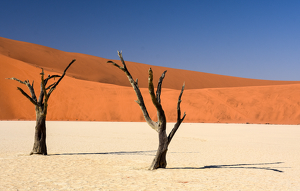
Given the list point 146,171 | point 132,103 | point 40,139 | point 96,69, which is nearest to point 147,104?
point 132,103

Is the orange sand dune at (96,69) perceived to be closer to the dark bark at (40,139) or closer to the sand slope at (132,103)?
the sand slope at (132,103)

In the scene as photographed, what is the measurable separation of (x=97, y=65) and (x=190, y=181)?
271 ft

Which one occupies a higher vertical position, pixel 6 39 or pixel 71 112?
pixel 6 39

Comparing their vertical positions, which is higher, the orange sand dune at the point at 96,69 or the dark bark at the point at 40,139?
the orange sand dune at the point at 96,69

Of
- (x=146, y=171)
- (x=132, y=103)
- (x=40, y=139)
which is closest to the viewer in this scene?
(x=146, y=171)

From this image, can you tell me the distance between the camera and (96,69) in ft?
276

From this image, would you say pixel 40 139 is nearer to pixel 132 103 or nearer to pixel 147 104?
pixel 132 103

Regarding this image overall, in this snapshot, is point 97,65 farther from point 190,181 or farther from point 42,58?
point 190,181

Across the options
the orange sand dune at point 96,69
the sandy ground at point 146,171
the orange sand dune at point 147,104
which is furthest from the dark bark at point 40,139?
the orange sand dune at point 96,69

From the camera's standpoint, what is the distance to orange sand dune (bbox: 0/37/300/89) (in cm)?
7719

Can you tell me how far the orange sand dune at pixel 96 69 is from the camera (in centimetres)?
7719

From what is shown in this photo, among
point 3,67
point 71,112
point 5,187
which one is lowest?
point 5,187

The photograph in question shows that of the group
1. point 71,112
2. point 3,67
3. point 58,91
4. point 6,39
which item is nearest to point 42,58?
point 6,39

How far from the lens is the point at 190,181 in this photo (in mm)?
7234
